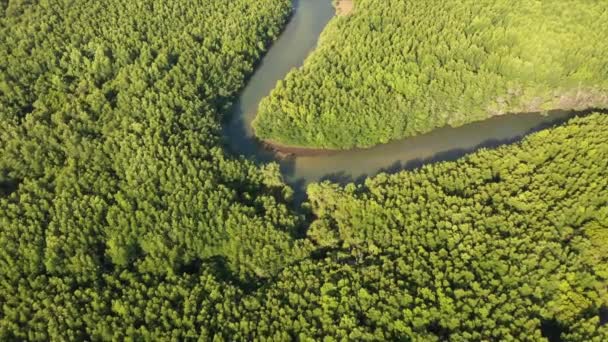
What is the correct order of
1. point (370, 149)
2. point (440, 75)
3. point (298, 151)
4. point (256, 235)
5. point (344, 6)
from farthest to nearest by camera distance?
point (344, 6) → point (440, 75) → point (370, 149) → point (298, 151) → point (256, 235)

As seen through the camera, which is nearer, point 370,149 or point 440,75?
point 370,149

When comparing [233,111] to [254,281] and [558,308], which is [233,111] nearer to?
[254,281]

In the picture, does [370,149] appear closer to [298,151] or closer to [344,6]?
[298,151]

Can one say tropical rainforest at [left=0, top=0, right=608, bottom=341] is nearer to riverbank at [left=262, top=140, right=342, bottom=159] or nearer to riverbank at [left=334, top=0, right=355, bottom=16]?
riverbank at [left=262, top=140, right=342, bottom=159]

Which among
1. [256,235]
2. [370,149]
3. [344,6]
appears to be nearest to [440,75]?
[370,149]

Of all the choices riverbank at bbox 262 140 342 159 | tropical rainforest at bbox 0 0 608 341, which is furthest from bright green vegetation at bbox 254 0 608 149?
tropical rainforest at bbox 0 0 608 341

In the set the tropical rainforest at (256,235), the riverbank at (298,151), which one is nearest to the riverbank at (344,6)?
the riverbank at (298,151)
